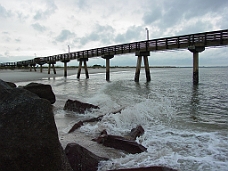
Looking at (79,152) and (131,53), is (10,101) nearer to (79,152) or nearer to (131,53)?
(79,152)

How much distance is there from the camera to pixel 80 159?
9.94ft

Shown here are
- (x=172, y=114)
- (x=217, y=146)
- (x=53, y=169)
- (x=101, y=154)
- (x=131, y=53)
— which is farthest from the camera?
(x=131, y=53)

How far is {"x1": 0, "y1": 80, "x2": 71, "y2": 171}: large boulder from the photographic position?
2.26 meters

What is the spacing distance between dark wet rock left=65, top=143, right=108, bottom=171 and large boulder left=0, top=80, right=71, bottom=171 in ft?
1.54

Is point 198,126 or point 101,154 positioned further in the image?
point 198,126

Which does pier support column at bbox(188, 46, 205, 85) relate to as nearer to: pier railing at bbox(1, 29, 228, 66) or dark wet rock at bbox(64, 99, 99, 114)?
pier railing at bbox(1, 29, 228, 66)

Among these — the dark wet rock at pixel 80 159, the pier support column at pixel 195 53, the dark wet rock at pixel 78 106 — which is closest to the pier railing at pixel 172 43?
the pier support column at pixel 195 53

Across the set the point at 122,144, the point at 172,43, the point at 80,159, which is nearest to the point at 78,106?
the point at 122,144

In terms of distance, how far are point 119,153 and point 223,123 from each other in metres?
4.07

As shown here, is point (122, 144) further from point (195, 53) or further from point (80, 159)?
point (195, 53)

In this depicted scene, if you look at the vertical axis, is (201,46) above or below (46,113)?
above

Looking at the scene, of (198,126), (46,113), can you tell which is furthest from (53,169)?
(198,126)

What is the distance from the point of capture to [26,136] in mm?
2342

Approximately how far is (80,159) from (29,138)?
38.5 inches
